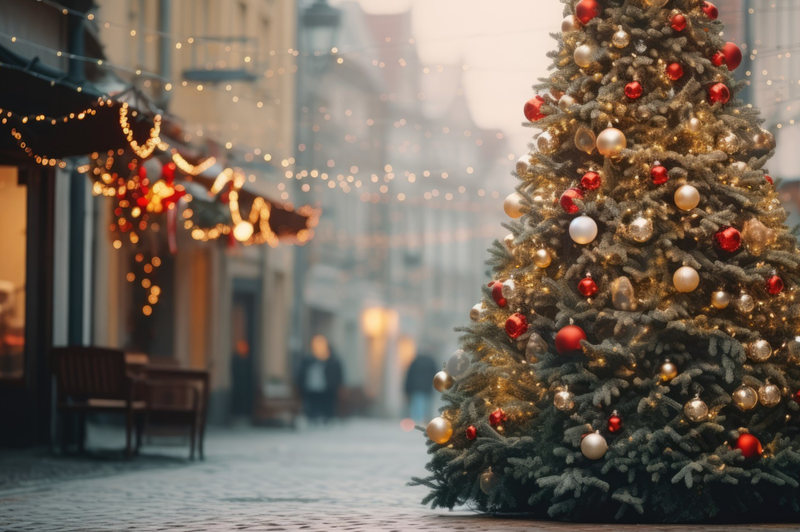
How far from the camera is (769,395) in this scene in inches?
314

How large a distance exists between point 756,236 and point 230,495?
14.5 ft

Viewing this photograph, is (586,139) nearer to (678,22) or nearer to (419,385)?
(678,22)

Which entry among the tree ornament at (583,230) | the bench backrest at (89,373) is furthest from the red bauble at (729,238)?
the bench backrest at (89,373)

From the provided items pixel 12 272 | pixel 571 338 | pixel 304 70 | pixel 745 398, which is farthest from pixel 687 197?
pixel 304 70

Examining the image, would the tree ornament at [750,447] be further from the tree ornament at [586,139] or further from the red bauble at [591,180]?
the tree ornament at [586,139]

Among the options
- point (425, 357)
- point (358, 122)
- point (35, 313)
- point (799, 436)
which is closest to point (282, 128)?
point (425, 357)

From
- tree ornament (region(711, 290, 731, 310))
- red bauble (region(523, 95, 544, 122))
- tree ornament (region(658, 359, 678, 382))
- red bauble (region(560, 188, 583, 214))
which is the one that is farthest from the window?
tree ornament (region(711, 290, 731, 310))

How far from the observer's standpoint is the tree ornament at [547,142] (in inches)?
338

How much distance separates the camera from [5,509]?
30.4 feet

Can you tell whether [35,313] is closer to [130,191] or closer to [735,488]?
[130,191]

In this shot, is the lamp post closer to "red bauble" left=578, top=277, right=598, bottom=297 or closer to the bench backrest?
the bench backrest

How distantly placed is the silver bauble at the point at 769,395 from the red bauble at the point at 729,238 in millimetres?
790

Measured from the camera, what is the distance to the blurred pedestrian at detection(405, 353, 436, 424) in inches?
1253

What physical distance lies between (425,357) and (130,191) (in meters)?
15.8
